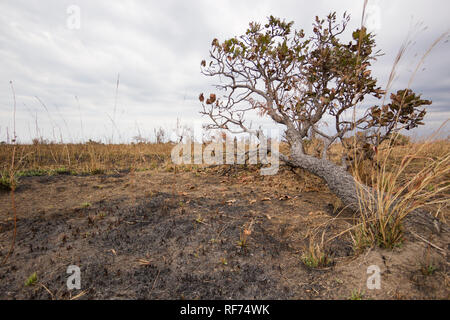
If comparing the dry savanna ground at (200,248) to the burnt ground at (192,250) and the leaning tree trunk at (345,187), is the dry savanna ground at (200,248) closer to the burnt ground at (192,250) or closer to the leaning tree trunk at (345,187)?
the burnt ground at (192,250)

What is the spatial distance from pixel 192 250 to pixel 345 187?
7.51 ft

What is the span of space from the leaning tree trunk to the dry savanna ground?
135mm

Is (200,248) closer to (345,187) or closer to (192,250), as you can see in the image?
(192,250)

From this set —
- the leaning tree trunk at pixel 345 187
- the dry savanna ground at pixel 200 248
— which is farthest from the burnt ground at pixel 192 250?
the leaning tree trunk at pixel 345 187

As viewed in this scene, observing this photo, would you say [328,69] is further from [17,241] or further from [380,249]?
[17,241]

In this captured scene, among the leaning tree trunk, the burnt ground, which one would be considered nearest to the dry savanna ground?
the burnt ground

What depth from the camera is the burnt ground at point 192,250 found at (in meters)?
1.77

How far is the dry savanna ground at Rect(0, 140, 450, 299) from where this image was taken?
1.78m

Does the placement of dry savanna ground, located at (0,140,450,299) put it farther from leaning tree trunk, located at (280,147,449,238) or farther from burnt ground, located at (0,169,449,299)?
leaning tree trunk, located at (280,147,449,238)

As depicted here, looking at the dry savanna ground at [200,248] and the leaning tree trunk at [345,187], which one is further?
the leaning tree trunk at [345,187]

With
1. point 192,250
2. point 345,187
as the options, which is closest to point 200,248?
point 192,250

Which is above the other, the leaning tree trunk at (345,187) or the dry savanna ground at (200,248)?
the leaning tree trunk at (345,187)

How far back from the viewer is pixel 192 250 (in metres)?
2.32
